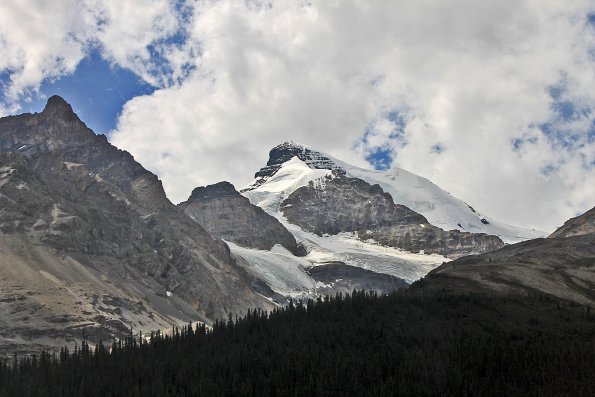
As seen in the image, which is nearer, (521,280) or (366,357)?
(366,357)

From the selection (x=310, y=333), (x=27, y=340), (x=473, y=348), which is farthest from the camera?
(x=27, y=340)

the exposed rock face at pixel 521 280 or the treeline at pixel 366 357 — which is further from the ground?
the exposed rock face at pixel 521 280

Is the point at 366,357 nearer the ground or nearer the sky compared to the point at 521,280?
nearer the ground

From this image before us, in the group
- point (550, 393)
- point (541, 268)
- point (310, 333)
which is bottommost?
point (550, 393)

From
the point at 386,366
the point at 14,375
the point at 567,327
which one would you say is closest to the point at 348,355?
the point at 386,366

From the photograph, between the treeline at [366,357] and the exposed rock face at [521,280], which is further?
the exposed rock face at [521,280]

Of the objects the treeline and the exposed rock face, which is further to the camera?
the exposed rock face

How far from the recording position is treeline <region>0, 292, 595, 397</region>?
334 ft

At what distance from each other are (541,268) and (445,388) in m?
107

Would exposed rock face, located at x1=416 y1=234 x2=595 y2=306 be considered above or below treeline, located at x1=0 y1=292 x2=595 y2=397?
above

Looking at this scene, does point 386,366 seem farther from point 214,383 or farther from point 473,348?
point 214,383

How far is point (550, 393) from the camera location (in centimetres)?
9662

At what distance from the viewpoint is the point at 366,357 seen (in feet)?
375

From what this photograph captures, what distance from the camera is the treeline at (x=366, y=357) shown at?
102 metres
